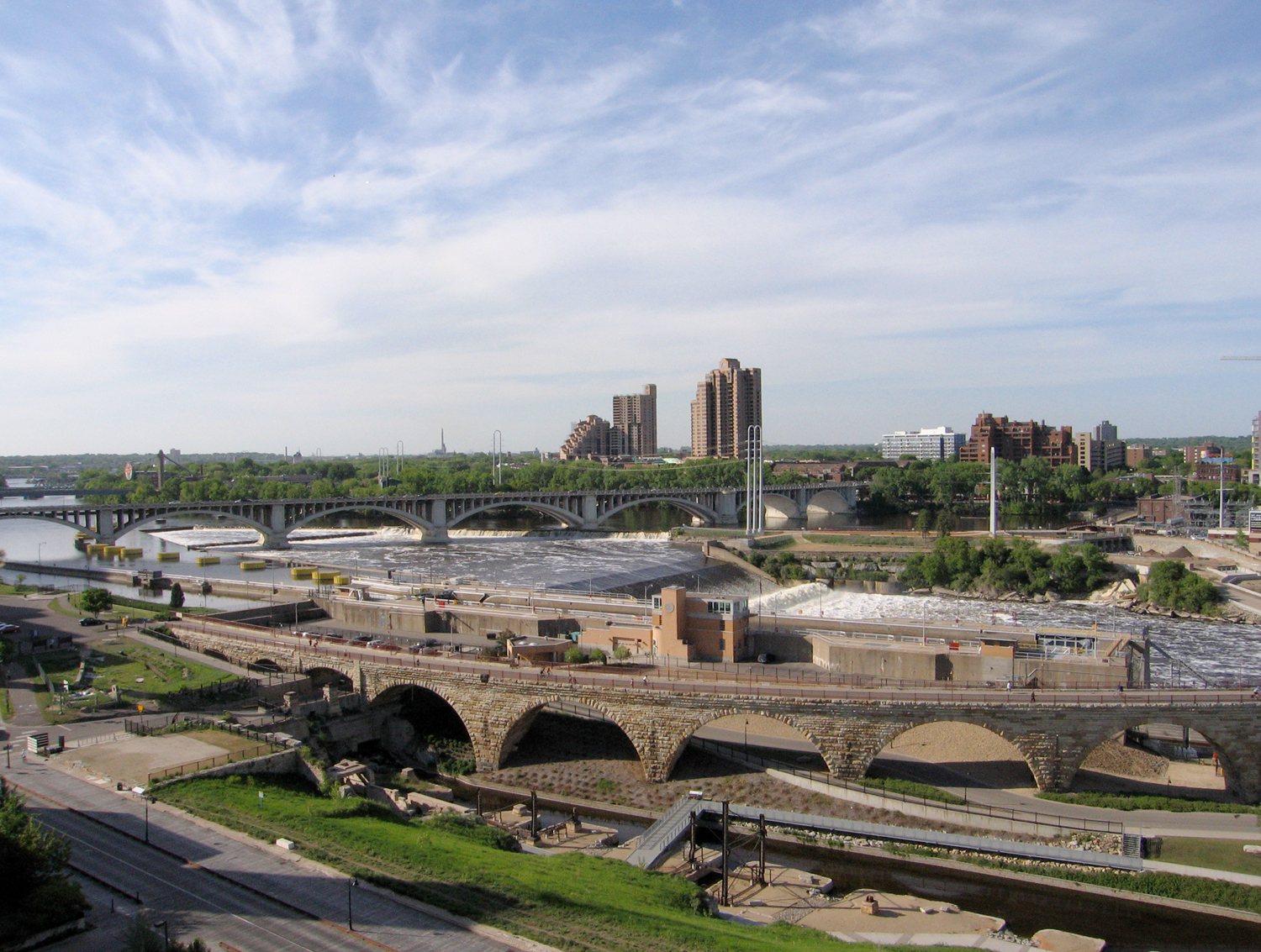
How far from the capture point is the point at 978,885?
67.1 ft

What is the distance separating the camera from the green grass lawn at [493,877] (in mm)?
15328

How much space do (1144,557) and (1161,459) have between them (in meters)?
141

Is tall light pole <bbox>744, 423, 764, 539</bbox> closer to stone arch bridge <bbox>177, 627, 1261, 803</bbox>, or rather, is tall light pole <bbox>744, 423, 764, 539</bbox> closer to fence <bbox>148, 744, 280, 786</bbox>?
stone arch bridge <bbox>177, 627, 1261, 803</bbox>

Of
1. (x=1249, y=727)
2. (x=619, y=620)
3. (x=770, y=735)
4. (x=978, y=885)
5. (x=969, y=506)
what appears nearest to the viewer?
(x=978, y=885)

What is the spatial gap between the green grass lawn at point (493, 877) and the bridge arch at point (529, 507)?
68.8 m

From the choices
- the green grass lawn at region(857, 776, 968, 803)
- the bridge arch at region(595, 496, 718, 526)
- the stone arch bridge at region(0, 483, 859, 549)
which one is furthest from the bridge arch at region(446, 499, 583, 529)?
the green grass lawn at region(857, 776, 968, 803)

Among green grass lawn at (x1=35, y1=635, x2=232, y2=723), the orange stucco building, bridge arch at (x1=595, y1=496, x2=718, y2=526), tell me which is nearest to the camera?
green grass lawn at (x1=35, y1=635, x2=232, y2=723)

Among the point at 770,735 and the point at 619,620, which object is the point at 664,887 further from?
the point at 619,620

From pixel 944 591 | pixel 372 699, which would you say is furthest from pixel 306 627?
pixel 944 591

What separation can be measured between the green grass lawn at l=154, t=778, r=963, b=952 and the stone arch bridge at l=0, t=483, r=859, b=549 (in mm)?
60646

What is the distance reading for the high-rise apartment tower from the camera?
178000 millimetres

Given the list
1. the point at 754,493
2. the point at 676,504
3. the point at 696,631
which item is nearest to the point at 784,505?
the point at 754,493

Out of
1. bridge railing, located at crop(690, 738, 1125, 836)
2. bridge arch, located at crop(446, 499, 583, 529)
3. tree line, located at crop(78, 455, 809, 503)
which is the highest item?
tree line, located at crop(78, 455, 809, 503)

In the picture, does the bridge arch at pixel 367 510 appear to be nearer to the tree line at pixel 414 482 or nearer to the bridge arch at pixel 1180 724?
the tree line at pixel 414 482
